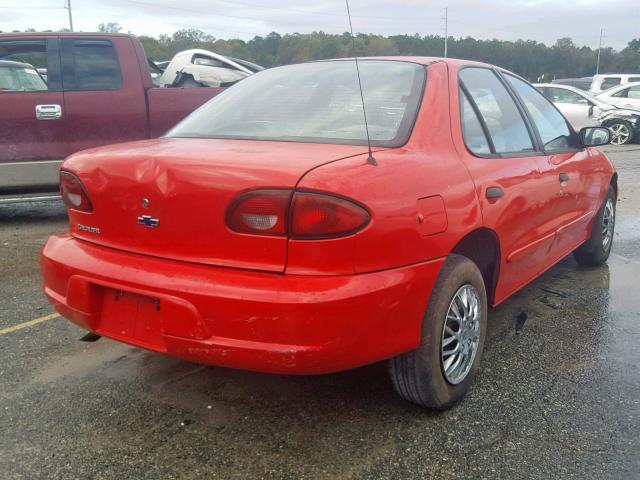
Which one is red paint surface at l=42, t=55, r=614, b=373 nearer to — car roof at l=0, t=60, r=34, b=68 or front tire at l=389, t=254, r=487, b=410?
front tire at l=389, t=254, r=487, b=410

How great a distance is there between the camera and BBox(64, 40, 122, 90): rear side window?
20.2ft

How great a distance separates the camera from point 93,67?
6211 mm

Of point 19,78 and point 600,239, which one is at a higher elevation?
point 19,78

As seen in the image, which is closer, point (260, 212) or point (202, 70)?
point (260, 212)

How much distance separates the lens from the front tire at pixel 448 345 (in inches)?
96.7

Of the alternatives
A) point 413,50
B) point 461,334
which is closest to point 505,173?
point 461,334

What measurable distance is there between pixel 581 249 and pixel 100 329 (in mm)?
3669

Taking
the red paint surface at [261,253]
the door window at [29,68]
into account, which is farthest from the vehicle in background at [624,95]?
the red paint surface at [261,253]

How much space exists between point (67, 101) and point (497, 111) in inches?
175

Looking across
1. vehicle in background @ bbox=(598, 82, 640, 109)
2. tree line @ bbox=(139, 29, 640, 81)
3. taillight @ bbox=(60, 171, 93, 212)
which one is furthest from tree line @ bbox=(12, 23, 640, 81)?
vehicle in background @ bbox=(598, 82, 640, 109)

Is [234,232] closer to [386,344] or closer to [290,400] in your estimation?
[386,344]

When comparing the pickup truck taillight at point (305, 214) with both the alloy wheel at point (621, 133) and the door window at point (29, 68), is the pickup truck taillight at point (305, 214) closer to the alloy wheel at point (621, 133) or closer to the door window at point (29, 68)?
the door window at point (29, 68)

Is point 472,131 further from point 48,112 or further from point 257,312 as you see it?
point 48,112

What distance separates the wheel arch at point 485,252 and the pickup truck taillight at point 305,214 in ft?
2.41
